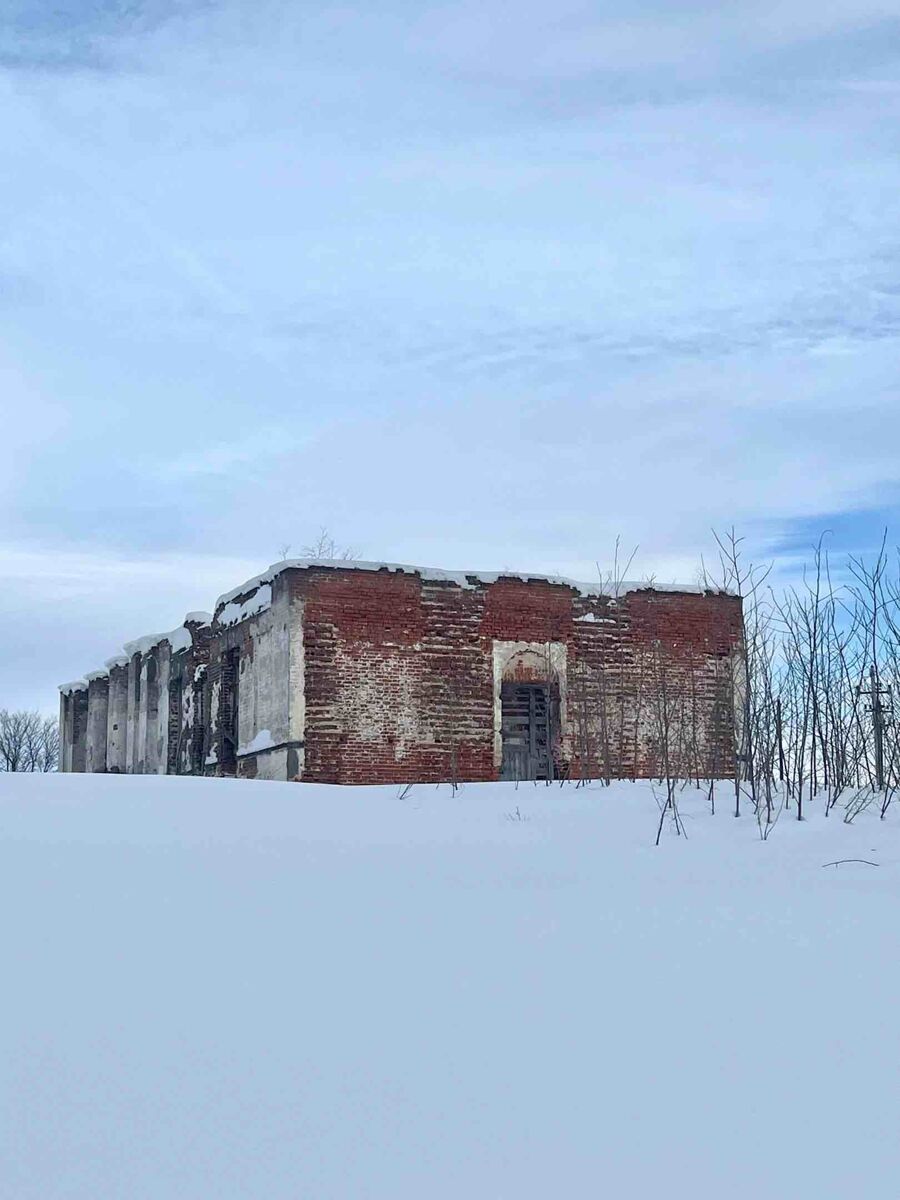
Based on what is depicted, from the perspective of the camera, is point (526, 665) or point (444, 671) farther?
point (526, 665)

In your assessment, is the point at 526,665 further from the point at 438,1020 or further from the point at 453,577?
the point at 438,1020

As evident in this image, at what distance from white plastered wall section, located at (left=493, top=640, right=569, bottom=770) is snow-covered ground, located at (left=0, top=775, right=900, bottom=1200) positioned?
9.47m

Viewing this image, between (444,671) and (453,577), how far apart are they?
3.94 ft

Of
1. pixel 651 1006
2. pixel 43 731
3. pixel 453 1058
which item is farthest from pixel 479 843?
pixel 43 731

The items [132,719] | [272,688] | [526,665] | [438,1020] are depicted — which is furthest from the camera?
[132,719]

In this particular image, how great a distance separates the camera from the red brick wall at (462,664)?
1435cm

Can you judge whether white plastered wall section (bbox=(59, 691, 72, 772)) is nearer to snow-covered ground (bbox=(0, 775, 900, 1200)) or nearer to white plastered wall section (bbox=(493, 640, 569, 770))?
white plastered wall section (bbox=(493, 640, 569, 770))

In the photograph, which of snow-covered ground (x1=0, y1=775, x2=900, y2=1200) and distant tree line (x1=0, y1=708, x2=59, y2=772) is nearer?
snow-covered ground (x1=0, y1=775, x2=900, y2=1200)

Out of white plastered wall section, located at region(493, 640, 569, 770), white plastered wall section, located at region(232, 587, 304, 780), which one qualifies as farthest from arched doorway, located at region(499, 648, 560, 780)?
white plastered wall section, located at region(232, 587, 304, 780)

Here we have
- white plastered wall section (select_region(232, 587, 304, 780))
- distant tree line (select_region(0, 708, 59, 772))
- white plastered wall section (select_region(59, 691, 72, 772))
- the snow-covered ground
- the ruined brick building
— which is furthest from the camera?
distant tree line (select_region(0, 708, 59, 772))

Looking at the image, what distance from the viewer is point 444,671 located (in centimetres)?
1495

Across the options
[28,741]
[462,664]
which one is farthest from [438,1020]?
[28,741]

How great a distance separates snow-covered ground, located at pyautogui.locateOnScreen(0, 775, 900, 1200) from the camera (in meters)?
2.65

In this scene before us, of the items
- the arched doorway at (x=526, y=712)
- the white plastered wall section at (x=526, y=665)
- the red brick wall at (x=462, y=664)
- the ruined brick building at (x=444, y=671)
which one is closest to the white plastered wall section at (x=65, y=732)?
the ruined brick building at (x=444, y=671)
